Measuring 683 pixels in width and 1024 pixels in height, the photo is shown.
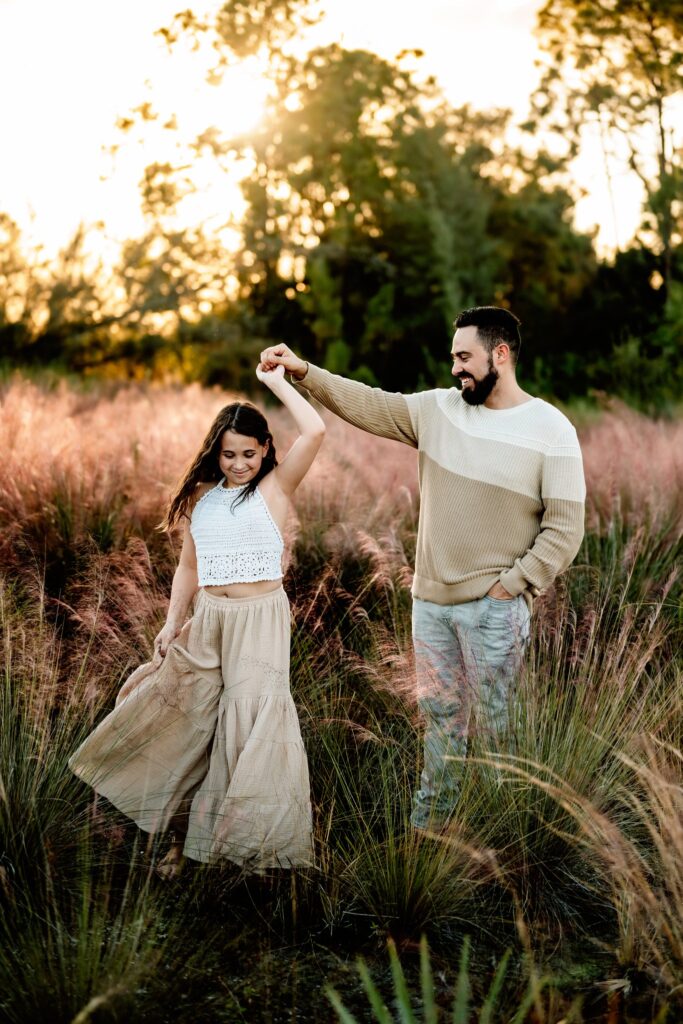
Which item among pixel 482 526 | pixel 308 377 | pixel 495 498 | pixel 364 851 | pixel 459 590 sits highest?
pixel 308 377

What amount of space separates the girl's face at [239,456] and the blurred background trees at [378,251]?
Result: 485 inches

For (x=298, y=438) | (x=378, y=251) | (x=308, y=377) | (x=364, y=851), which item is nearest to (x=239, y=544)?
(x=298, y=438)

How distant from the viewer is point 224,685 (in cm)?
397

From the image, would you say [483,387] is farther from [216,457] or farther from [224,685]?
[224,685]

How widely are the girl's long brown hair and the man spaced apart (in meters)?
0.29

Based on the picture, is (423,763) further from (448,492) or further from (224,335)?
(224,335)

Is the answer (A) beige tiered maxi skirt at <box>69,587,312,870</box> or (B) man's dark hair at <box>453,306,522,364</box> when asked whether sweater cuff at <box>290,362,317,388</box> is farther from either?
(A) beige tiered maxi skirt at <box>69,587,312,870</box>

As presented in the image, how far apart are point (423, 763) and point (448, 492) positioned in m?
1.08

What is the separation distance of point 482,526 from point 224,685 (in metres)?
1.14

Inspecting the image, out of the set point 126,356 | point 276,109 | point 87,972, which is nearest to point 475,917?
point 87,972

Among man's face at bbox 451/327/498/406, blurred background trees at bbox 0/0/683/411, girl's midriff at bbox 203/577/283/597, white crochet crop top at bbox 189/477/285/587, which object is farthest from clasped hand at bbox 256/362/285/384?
blurred background trees at bbox 0/0/683/411

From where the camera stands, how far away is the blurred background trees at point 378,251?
17578 mm

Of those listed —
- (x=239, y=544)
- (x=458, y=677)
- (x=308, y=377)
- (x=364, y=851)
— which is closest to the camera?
(x=364, y=851)

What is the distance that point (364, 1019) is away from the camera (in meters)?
3.16
